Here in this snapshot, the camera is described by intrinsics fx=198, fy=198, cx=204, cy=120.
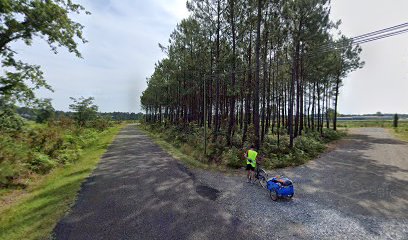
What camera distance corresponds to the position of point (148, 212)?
680cm

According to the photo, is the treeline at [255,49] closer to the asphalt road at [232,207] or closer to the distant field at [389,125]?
the asphalt road at [232,207]

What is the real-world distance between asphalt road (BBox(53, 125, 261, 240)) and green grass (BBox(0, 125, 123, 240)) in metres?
0.39

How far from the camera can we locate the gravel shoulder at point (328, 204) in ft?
18.6

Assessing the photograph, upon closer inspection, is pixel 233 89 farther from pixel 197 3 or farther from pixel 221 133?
pixel 197 3

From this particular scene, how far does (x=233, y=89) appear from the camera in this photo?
60.7 ft

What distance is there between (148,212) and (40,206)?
419cm

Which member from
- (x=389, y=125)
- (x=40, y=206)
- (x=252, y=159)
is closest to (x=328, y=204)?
(x=252, y=159)

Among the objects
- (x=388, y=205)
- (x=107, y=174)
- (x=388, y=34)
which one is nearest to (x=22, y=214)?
(x=107, y=174)

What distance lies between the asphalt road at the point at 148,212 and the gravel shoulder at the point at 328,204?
0.77 m

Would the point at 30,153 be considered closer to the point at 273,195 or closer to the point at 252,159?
the point at 252,159

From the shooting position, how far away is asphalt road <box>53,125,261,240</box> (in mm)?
5511

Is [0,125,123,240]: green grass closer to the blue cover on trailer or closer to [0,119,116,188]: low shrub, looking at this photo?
[0,119,116,188]: low shrub

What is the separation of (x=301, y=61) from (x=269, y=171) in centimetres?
1736

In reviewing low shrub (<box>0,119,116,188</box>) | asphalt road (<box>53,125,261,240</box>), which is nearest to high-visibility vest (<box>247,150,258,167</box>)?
asphalt road (<box>53,125,261,240</box>)
